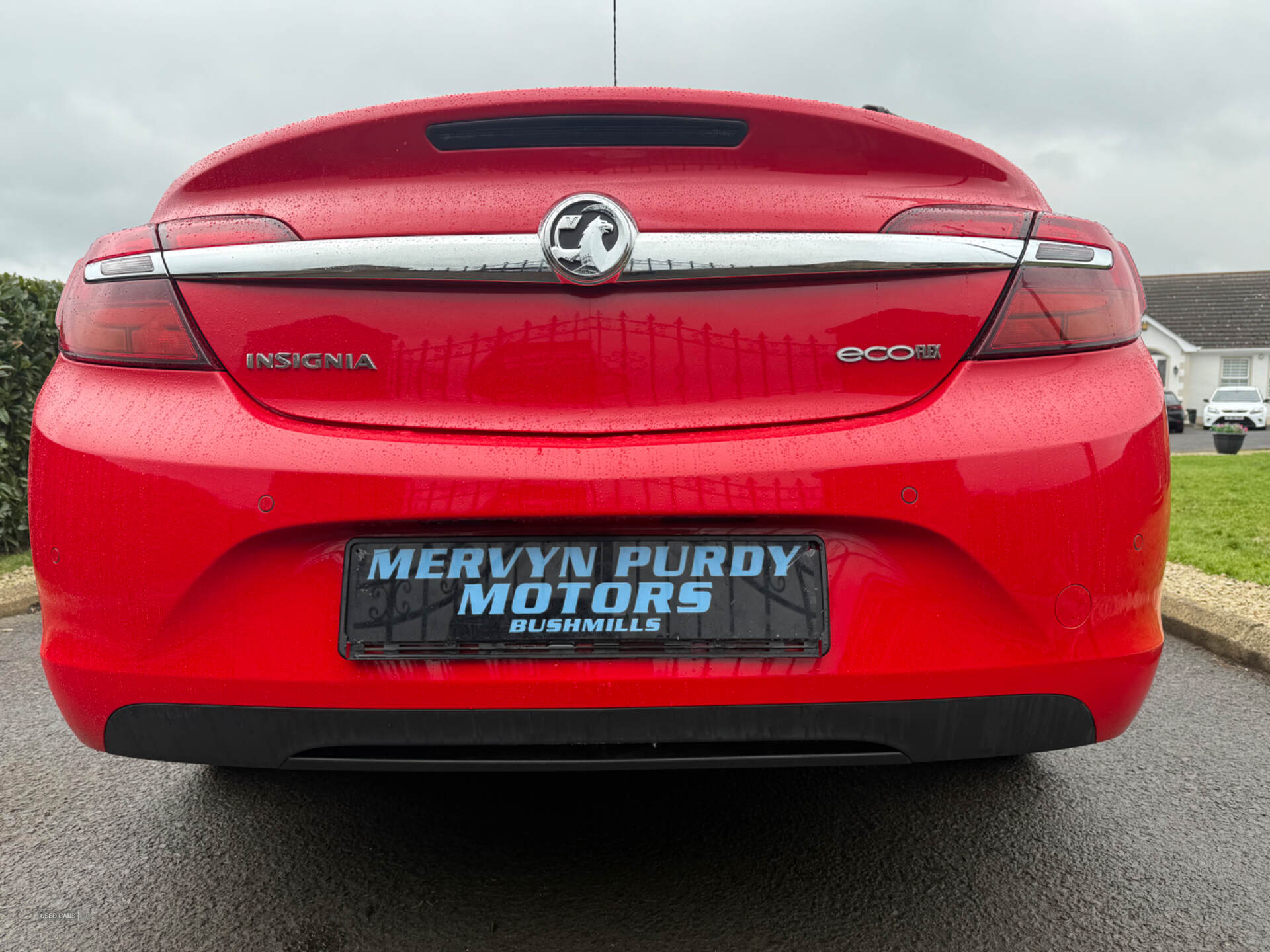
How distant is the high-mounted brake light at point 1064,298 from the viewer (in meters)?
1.50

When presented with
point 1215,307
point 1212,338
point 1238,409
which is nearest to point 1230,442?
point 1238,409

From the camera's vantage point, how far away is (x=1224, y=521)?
23.2 ft

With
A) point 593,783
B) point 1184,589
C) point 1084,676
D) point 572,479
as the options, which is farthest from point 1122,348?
point 1184,589

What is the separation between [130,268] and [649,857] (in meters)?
1.40

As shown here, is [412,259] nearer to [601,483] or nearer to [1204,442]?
[601,483]

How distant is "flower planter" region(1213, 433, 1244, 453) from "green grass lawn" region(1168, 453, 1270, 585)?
6615 millimetres

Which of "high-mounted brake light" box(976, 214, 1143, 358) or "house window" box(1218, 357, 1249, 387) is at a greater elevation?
"high-mounted brake light" box(976, 214, 1143, 358)

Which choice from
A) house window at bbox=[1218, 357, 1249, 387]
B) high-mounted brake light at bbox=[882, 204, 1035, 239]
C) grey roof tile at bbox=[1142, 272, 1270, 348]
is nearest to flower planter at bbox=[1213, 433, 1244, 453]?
high-mounted brake light at bbox=[882, 204, 1035, 239]

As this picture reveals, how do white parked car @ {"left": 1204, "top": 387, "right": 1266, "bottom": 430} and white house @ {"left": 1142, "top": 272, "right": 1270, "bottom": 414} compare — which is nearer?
white parked car @ {"left": 1204, "top": 387, "right": 1266, "bottom": 430}

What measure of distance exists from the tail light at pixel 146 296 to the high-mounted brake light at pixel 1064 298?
1.11 meters

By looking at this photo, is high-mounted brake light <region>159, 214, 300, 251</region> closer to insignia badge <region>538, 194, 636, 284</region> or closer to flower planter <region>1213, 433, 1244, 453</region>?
insignia badge <region>538, 194, 636, 284</region>

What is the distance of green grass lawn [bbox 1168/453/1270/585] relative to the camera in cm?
514

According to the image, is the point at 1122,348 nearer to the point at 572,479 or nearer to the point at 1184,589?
A: the point at 572,479

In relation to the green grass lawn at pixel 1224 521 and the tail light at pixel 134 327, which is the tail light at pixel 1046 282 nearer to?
the tail light at pixel 134 327
